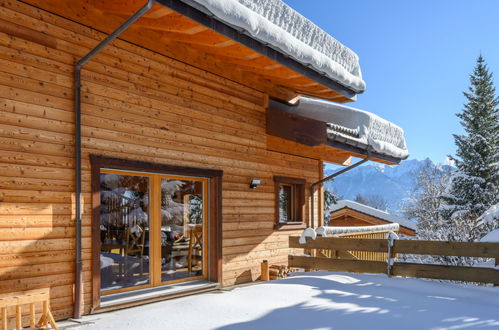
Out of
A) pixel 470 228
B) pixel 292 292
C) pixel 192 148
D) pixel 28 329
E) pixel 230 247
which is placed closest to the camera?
pixel 28 329

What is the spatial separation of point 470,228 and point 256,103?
864 cm

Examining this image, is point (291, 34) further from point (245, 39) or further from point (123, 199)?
point (123, 199)

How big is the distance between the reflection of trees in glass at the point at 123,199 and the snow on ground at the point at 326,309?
1.13 meters

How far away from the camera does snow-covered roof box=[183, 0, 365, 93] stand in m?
4.46

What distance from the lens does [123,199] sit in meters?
5.40

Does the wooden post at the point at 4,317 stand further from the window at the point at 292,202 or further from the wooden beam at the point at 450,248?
the window at the point at 292,202

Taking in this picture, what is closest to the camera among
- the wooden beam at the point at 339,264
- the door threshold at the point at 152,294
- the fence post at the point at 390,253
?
the door threshold at the point at 152,294

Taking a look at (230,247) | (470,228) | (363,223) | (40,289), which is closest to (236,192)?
(230,247)

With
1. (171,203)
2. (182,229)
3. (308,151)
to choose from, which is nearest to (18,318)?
(171,203)

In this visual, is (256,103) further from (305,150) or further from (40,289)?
(40,289)

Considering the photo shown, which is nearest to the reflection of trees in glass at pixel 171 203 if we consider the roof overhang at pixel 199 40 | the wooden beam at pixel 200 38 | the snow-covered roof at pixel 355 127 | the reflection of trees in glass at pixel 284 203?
the roof overhang at pixel 199 40

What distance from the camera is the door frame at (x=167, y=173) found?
15.6ft

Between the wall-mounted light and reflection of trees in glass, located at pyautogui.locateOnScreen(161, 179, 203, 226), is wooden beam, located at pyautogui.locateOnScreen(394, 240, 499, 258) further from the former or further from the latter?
reflection of trees in glass, located at pyautogui.locateOnScreen(161, 179, 203, 226)

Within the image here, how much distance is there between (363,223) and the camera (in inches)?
658
